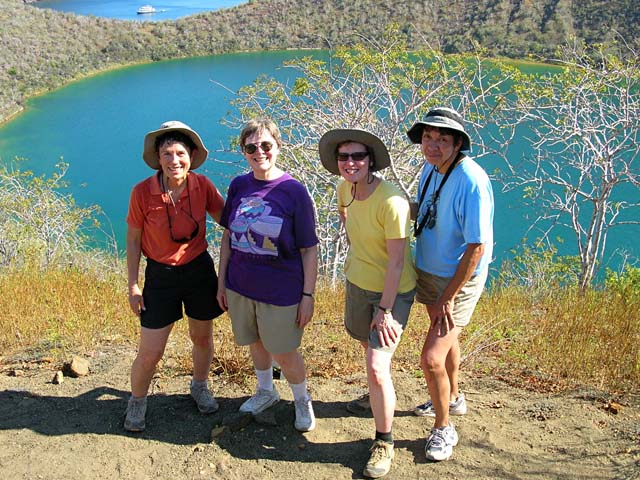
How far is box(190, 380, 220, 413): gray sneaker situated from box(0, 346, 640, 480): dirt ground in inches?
1.7

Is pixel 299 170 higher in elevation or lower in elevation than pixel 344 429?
higher

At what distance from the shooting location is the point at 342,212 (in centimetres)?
275

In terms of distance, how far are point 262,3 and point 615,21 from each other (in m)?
30.2

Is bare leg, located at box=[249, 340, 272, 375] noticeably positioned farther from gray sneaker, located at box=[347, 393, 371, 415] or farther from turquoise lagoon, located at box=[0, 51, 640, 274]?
turquoise lagoon, located at box=[0, 51, 640, 274]

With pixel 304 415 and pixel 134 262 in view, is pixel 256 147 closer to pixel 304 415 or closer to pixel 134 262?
pixel 134 262

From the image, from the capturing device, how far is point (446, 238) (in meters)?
2.45

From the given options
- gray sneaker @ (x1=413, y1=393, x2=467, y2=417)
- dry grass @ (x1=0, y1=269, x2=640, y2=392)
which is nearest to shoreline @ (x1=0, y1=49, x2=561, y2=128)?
dry grass @ (x1=0, y1=269, x2=640, y2=392)

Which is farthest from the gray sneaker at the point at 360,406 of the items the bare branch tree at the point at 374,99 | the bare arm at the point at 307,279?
the bare branch tree at the point at 374,99

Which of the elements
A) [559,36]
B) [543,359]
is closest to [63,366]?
[543,359]

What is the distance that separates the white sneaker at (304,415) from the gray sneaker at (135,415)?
77 centimetres

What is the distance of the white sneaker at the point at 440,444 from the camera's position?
2.68m

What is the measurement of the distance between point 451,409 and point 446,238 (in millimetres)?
1048

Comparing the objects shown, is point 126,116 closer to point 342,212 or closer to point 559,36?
point 559,36

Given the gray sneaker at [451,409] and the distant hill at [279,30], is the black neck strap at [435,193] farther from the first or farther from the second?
the distant hill at [279,30]
